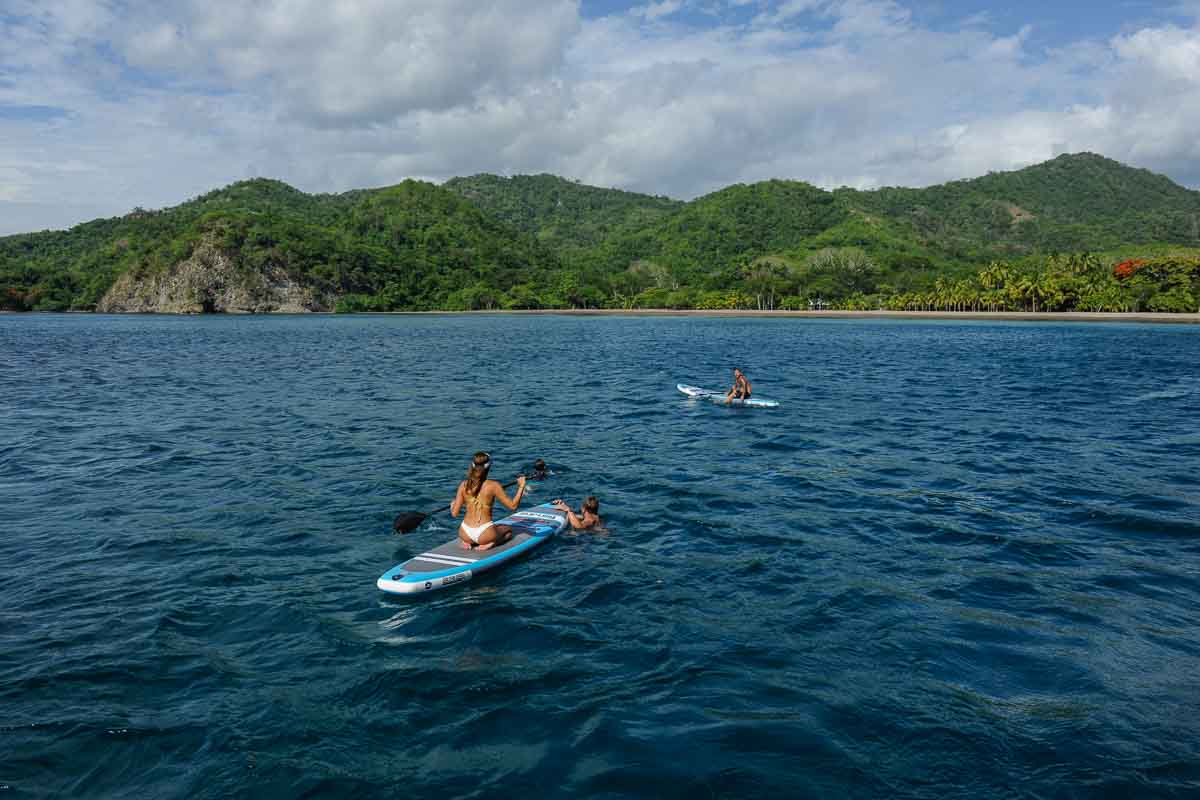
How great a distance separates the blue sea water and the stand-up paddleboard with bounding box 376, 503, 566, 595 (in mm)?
304

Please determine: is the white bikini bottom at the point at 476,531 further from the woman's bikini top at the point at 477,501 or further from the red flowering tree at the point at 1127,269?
the red flowering tree at the point at 1127,269

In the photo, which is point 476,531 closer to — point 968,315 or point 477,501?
point 477,501

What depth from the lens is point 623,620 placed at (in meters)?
11.3

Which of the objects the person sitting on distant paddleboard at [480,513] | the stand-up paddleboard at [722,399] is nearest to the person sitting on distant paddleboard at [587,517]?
the person sitting on distant paddleboard at [480,513]

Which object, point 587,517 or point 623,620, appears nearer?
point 623,620

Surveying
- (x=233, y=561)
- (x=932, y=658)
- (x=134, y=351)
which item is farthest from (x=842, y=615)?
(x=134, y=351)

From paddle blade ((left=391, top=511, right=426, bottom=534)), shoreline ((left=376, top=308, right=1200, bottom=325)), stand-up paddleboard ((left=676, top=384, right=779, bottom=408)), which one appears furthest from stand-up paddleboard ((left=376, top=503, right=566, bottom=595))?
shoreline ((left=376, top=308, right=1200, bottom=325))

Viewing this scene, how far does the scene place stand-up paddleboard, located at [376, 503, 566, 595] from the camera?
39.8ft

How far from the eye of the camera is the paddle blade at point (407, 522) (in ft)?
48.8

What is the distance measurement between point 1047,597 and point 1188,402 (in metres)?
31.7

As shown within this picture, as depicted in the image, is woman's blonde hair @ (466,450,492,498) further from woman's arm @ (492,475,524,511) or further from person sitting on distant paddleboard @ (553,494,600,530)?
person sitting on distant paddleboard @ (553,494,600,530)

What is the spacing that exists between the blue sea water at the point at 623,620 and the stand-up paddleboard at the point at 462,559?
12.0 inches

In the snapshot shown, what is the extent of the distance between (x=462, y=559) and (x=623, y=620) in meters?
3.48

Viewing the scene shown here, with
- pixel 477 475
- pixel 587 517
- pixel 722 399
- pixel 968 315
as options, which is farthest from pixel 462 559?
pixel 968 315
